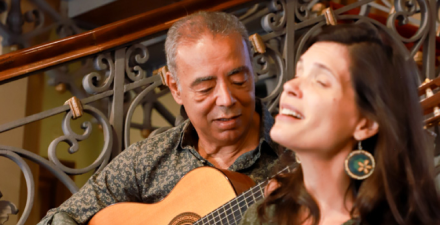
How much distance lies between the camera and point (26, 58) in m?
1.73

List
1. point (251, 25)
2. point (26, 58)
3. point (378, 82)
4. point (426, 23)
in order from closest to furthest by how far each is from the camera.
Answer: point (378, 82), point (26, 58), point (426, 23), point (251, 25)

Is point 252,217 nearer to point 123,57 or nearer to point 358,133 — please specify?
point 358,133

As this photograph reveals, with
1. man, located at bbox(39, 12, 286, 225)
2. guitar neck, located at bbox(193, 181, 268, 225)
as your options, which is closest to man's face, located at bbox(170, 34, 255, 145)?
man, located at bbox(39, 12, 286, 225)

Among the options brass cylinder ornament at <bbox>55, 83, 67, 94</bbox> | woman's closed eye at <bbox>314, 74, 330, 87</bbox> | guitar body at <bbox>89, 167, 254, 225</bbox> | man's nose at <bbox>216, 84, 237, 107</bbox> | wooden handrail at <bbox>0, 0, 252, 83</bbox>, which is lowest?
guitar body at <bbox>89, 167, 254, 225</bbox>

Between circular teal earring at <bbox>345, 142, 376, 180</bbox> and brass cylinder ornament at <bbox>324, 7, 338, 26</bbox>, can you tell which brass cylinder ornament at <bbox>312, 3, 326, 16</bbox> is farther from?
circular teal earring at <bbox>345, 142, 376, 180</bbox>

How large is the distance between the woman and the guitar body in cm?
47

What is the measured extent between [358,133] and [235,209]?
502mm

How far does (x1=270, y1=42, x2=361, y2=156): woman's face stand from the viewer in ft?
3.00

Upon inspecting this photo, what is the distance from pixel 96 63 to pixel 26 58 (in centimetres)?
23

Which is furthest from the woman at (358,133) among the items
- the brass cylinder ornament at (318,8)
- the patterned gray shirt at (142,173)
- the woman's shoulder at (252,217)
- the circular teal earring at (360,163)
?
the brass cylinder ornament at (318,8)

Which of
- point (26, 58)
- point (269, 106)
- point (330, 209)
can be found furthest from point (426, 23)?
point (26, 58)

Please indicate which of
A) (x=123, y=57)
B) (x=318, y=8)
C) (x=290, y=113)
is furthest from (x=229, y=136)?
(x=318, y=8)

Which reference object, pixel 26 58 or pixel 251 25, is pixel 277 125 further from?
pixel 251 25

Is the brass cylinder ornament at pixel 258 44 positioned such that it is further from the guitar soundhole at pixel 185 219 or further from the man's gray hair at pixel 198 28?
the guitar soundhole at pixel 185 219
